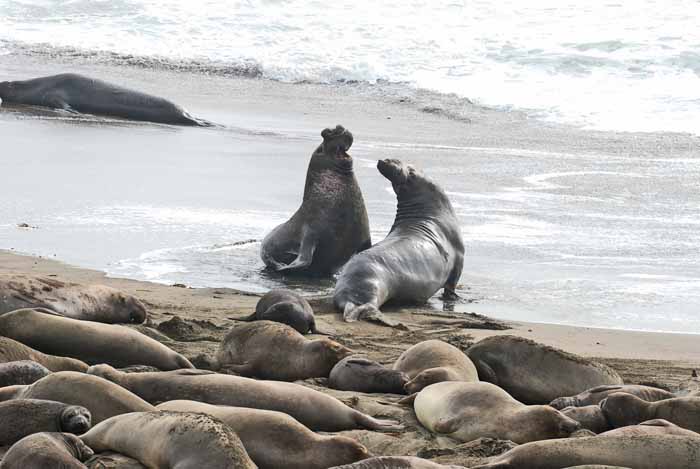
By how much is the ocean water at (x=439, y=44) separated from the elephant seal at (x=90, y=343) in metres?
13.2

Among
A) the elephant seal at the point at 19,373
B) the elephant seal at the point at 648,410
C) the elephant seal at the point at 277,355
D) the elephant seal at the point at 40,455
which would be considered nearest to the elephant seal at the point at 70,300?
the elephant seal at the point at 277,355

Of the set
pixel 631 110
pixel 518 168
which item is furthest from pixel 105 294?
pixel 631 110

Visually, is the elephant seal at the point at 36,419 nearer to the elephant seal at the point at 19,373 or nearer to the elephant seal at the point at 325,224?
the elephant seal at the point at 19,373

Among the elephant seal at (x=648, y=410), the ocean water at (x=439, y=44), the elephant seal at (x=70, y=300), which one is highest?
the ocean water at (x=439, y=44)

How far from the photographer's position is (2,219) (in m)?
9.98

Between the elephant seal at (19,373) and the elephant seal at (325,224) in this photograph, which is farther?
the elephant seal at (325,224)

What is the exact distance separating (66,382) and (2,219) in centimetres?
585

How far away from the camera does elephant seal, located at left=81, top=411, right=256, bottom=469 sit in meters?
3.66

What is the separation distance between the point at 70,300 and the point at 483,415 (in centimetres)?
262

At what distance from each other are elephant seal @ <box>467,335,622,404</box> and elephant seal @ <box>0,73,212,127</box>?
11.6 meters

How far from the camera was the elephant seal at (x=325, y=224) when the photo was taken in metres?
9.25

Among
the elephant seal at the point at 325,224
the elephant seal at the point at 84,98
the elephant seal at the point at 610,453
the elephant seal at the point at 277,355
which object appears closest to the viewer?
the elephant seal at the point at 610,453

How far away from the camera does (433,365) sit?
5562 millimetres

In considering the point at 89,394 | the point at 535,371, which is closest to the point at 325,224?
the point at 535,371
